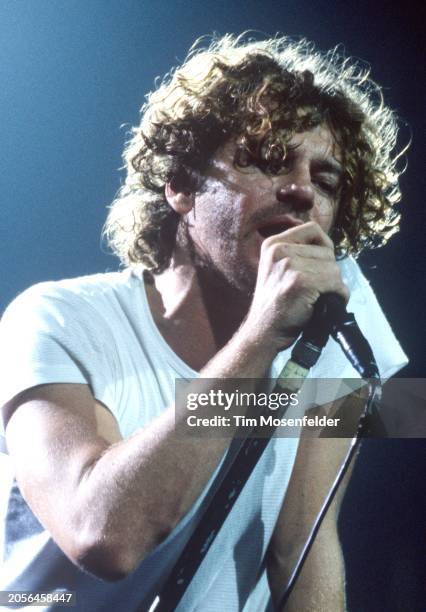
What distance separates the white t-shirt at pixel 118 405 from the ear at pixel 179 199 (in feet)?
0.63

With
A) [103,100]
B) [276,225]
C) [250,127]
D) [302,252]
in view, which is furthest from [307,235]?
A: [103,100]

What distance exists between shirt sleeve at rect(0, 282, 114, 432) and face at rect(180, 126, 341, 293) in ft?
0.77

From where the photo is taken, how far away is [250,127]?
108cm

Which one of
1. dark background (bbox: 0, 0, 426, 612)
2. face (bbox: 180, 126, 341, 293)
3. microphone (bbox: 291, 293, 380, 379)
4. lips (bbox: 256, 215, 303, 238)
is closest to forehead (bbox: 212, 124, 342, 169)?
face (bbox: 180, 126, 341, 293)

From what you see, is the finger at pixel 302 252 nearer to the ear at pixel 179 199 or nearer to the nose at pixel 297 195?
the nose at pixel 297 195

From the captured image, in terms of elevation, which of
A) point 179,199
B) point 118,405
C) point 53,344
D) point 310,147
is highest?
point 310,147

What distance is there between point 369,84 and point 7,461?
104 cm

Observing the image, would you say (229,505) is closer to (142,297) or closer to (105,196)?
(142,297)

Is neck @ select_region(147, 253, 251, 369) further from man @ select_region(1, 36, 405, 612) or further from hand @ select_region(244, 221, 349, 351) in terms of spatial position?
hand @ select_region(244, 221, 349, 351)

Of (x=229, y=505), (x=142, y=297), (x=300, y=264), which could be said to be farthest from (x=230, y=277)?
(x=229, y=505)

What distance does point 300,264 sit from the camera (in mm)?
695

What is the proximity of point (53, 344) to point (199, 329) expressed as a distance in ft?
0.88

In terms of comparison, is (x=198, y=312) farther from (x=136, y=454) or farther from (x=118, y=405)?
(x=136, y=454)

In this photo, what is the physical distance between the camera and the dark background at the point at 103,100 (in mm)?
1249
